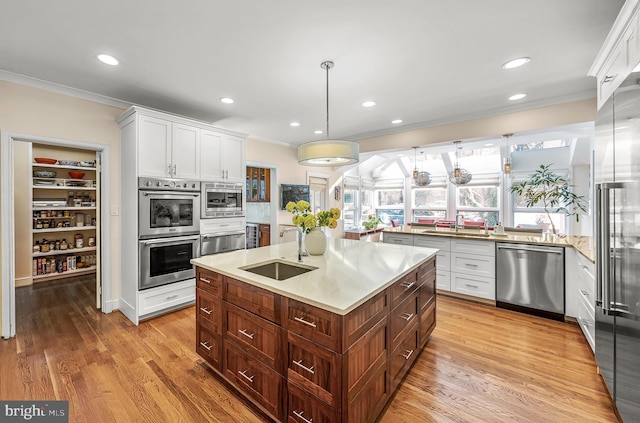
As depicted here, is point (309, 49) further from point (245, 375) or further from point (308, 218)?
point (245, 375)

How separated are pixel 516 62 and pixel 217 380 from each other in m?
3.78

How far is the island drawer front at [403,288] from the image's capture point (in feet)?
5.75

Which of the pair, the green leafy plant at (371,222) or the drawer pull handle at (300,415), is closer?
the drawer pull handle at (300,415)

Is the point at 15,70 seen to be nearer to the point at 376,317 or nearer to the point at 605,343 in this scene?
the point at 376,317

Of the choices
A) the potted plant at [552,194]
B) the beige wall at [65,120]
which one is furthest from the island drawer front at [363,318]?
the beige wall at [65,120]

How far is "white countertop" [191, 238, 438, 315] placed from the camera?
4.56ft

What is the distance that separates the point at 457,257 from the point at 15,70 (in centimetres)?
546

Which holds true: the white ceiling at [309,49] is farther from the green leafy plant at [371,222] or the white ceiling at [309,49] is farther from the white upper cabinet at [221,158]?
the green leafy plant at [371,222]

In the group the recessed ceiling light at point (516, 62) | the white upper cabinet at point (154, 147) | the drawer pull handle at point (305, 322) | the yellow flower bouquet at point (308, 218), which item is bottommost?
the drawer pull handle at point (305, 322)

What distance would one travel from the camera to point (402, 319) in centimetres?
191

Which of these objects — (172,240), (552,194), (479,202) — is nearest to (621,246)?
(552,194)

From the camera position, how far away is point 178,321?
10.1ft

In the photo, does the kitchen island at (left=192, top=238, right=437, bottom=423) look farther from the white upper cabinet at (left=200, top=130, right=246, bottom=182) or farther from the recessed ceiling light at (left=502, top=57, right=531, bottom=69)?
the recessed ceiling light at (left=502, top=57, right=531, bottom=69)

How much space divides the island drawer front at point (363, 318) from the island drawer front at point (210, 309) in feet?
3.58
